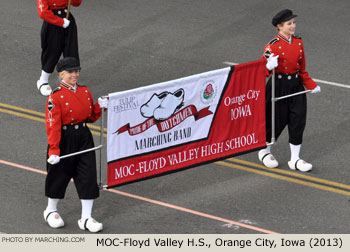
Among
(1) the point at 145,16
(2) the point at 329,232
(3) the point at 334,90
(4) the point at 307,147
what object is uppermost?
(1) the point at 145,16

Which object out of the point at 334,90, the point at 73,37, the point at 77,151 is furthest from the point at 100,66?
the point at 77,151

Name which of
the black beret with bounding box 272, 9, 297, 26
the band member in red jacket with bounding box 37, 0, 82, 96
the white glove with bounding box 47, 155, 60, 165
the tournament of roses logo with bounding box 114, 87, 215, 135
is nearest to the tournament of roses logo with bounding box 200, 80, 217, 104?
the tournament of roses logo with bounding box 114, 87, 215, 135

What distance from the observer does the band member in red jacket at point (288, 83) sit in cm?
1529

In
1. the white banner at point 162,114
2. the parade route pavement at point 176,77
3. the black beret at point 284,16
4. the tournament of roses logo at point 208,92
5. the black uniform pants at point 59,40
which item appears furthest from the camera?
the black uniform pants at point 59,40

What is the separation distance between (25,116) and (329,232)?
5.72 m

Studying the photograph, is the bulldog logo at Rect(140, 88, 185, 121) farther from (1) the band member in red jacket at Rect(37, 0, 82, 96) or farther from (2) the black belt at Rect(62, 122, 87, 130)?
(1) the band member in red jacket at Rect(37, 0, 82, 96)

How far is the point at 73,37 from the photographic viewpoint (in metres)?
18.0

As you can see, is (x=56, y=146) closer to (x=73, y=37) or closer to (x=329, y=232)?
(x=329, y=232)

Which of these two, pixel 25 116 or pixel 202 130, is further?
pixel 25 116

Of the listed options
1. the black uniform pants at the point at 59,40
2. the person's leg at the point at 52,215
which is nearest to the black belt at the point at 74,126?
the person's leg at the point at 52,215

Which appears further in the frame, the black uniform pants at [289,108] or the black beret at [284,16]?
the black uniform pants at [289,108]

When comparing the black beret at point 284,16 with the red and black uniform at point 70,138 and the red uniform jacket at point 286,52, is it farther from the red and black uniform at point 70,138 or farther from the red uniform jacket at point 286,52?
the red and black uniform at point 70,138

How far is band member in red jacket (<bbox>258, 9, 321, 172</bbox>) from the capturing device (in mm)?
15289

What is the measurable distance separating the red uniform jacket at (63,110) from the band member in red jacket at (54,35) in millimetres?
4183
